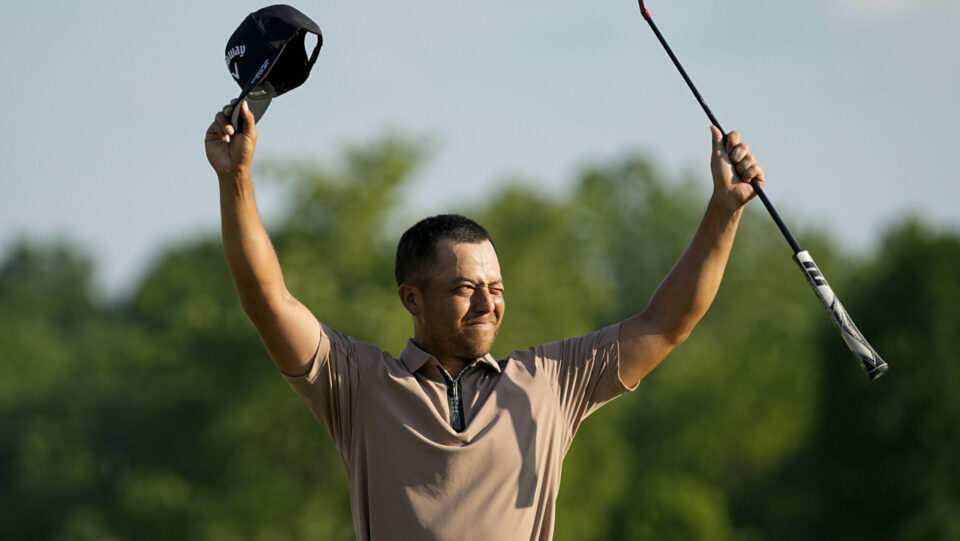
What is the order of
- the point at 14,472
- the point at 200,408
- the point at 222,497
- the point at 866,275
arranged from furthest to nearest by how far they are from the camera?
the point at 14,472
the point at 866,275
the point at 200,408
the point at 222,497

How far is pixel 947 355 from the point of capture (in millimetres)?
36594

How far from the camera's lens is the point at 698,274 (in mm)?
4758

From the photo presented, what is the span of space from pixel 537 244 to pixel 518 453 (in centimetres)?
3969

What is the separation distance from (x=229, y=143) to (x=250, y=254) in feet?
1.34

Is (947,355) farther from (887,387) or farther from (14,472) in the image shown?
(14,472)

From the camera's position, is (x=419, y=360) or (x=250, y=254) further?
(x=419, y=360)

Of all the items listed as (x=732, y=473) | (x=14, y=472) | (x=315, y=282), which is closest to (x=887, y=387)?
(x=732, y=473)

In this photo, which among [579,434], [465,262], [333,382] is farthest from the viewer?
[579,434]

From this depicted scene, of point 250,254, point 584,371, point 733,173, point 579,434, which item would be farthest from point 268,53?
point 579,434

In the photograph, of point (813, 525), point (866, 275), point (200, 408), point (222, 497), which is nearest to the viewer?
point (222, 497)

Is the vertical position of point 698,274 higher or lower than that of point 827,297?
higher

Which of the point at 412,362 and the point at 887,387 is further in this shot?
the point at 887,387

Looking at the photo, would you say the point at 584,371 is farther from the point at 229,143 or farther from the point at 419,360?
the point at 229,143

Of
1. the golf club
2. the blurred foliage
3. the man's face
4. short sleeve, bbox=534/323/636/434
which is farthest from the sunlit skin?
the blurred foliage
